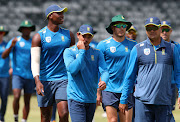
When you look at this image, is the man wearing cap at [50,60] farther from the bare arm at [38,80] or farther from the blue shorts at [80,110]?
the blue shorts at [80,110]

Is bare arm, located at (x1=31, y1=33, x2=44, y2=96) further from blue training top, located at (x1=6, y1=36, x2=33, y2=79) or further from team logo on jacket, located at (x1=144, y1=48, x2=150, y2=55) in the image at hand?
blue training top, located at (x1=6, y1=36, x2=33, y2=79)

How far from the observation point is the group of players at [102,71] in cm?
598

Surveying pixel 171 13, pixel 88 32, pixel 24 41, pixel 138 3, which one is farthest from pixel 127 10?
pixel 88 32

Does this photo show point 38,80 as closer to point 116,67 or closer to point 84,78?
point 84,78

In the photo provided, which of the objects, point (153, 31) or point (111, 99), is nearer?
point (153, 31)

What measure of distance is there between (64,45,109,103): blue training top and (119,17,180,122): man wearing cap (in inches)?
28.5

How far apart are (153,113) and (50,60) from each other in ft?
8.06

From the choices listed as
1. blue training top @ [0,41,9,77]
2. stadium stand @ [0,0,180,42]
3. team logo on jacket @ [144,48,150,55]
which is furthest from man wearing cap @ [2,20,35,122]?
stadium stand @ [0,0,180,42]

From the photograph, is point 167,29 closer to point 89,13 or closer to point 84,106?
point 84,106

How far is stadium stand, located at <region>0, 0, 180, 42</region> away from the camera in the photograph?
22.1 m

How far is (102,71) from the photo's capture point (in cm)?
665

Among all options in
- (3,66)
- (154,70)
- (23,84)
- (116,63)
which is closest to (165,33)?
(116,63)

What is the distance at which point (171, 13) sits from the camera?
23062 mm

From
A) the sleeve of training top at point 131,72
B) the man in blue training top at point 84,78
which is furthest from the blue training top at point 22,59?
the sleeve of training top at point 131,72
